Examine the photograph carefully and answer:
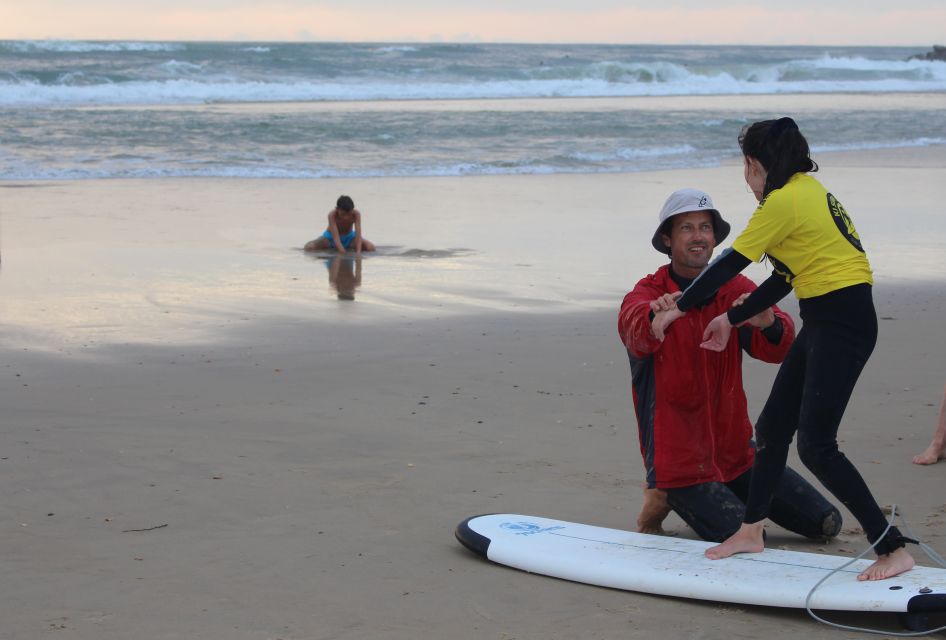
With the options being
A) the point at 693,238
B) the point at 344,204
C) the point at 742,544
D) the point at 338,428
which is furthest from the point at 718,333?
the point at 344,204

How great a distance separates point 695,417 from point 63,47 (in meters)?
58.1

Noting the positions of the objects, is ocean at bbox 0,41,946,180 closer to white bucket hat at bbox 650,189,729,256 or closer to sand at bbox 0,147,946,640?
sand at bbox 0,147,946,640

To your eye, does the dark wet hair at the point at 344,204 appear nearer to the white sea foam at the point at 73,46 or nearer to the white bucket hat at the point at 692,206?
the white bucket hat at the point at 692,206

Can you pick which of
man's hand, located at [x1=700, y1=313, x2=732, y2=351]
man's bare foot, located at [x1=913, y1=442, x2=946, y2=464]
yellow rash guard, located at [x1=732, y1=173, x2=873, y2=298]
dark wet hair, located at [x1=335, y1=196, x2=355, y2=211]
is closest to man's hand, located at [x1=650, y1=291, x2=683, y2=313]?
man's hand, located at [x1=700, y1=313, x2=732, y2=351]

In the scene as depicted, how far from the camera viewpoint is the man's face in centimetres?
404

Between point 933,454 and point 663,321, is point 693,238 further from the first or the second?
point 933,454

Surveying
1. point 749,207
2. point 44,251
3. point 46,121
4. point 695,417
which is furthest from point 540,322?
point 46,121

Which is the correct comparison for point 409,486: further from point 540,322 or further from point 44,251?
point 44,251

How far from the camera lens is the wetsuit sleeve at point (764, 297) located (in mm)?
3531

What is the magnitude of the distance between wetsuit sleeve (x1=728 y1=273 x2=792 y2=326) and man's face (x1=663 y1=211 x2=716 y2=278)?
52 centimetres

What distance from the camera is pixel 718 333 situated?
11.9ft

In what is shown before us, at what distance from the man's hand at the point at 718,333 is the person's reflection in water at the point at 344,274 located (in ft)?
18.0

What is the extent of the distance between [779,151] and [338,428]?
9.01ft

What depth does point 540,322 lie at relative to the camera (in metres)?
7.90
